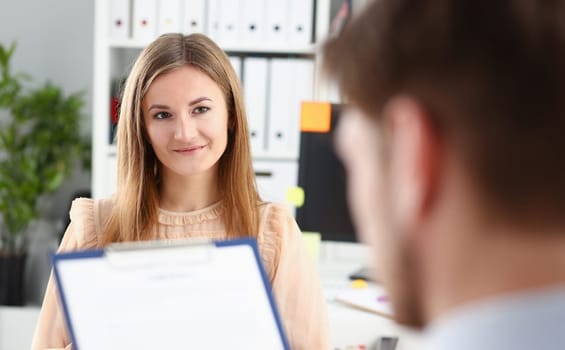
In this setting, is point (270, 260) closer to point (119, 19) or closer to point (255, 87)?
point (255, 87)

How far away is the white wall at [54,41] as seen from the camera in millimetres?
3955

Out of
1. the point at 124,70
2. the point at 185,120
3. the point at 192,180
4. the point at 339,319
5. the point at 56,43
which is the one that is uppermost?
the point at 56,43

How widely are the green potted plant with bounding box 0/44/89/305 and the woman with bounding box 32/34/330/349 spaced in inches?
85.8

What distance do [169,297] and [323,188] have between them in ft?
4.68

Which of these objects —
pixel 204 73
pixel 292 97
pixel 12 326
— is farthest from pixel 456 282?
pixel 12 326

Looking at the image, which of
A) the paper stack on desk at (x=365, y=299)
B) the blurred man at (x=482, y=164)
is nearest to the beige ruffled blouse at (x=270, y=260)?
the paper stack on desk at (x=365, y=299)

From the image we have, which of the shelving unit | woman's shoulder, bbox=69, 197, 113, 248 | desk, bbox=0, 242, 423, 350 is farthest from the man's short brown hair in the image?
the shelving unit

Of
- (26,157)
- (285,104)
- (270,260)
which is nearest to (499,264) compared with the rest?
(270,260)

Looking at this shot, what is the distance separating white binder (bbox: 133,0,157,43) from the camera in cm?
310

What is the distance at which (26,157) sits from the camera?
144 inches

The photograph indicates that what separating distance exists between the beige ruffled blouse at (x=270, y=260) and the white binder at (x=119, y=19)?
1.67m

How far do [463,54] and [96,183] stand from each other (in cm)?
285

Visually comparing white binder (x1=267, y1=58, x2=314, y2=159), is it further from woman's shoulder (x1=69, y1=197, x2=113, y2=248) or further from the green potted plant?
woman's shoulder (x1=69, y1=197, x2=113, y2=248)

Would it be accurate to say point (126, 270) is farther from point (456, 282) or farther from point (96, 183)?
A: point (96, 183)
